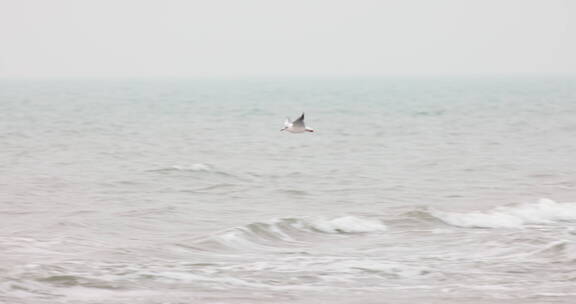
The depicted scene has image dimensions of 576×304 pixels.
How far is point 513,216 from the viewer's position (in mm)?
20594

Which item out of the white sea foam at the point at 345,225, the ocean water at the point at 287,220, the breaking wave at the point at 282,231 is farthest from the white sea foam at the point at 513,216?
the breaking wave at the point at 282,231

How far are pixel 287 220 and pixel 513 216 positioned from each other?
496 cm

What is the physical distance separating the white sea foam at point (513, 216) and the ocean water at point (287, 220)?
0.22 ft

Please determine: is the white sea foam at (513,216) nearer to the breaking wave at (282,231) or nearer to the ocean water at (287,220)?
the ocean water at (287,220)

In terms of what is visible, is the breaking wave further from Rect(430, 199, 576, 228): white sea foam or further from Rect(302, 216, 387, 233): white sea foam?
Rect(430, 199, 576, 228): white sea foam

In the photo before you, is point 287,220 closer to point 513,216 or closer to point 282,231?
point 282,231

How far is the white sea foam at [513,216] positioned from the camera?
65.3ft

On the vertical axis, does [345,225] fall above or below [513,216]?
below

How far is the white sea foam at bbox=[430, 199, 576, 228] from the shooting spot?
1989 centimetres

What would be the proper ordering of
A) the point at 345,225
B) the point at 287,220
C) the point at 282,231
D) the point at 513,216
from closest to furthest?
the point at 282,231, the point at 345,225, the point at 287,220, the point at 513,216

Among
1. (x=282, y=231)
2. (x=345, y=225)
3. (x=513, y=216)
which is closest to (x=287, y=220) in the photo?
(x=282, y=231)

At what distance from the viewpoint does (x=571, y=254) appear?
16.0 metres

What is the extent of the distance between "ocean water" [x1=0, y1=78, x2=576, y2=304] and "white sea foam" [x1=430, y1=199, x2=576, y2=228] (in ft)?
0.22

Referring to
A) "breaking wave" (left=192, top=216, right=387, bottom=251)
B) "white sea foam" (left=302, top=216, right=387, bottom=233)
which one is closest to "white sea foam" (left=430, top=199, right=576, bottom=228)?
"white sea foam" (left=302, top=216, right=387, bottom=233)
